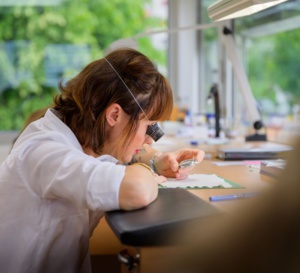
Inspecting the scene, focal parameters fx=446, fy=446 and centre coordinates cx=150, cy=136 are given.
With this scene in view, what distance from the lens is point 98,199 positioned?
33.1 inches

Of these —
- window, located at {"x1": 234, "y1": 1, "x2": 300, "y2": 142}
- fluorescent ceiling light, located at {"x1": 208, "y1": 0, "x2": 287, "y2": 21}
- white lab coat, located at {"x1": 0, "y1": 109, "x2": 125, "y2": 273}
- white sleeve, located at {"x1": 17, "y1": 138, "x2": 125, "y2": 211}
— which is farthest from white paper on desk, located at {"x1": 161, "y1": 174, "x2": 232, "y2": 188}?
window, located at {"x1": 234, "y1": 1, "x2": 300, "y2": 142}

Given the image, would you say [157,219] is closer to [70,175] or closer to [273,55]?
[70,175]

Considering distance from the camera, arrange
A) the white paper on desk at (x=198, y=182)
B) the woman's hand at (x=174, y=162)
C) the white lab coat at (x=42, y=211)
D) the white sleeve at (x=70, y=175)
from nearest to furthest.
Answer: the white sleeve at (x=70, y=175), the white lab coat at (x=42, y=211), the white paper on desk at (x=198, y=182), the woman's hand at (x=174, y=162)

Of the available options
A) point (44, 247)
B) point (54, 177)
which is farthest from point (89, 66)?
point (44, 247)

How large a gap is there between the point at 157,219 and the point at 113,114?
38 centimetres

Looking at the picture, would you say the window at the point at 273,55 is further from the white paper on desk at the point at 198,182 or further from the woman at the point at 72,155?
the woman at the point at 72,155

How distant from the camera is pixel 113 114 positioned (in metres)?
1.08

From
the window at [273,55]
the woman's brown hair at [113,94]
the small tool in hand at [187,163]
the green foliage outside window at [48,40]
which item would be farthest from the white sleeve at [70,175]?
the green foliage outside window at [48,40]

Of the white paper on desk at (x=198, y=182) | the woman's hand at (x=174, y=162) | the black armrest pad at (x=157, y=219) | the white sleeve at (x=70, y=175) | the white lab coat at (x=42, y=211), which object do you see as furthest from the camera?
the woman's hand at (x=174, y=162)

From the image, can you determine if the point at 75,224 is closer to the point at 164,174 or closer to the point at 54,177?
the point at 54,177

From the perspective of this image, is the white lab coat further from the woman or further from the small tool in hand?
the small tool in hand

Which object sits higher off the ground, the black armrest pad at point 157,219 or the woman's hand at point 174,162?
the black armrest pad at point 157,219

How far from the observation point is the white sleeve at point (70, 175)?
0.84 meters

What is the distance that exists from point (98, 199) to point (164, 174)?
602 mm
